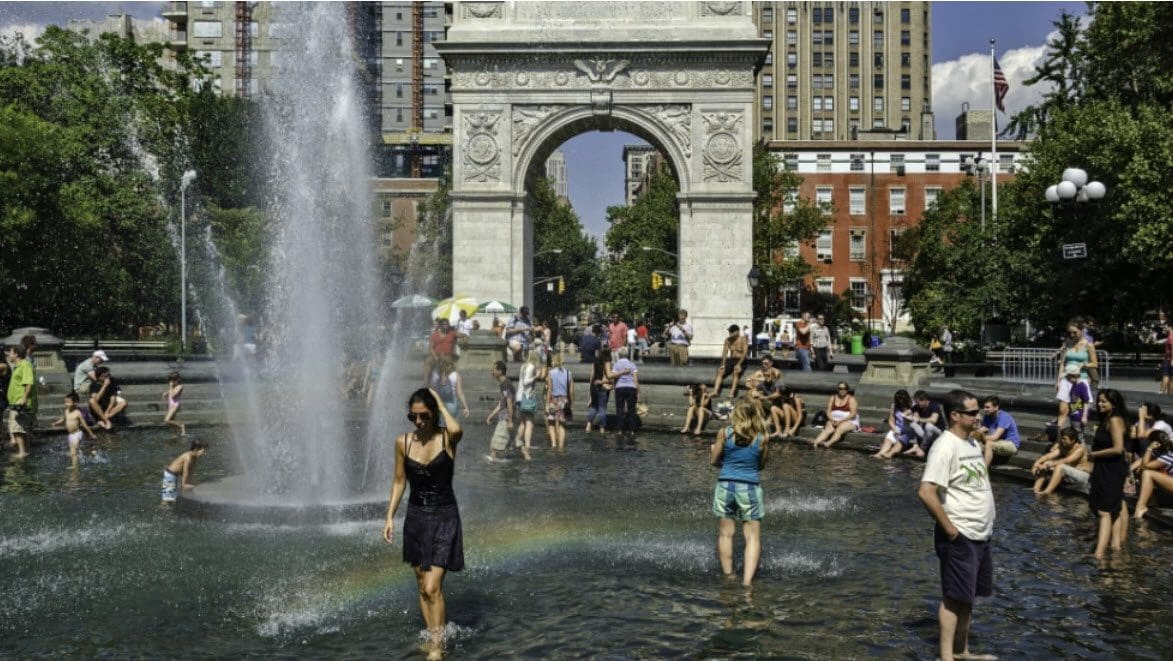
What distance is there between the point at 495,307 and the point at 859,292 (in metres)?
50.3

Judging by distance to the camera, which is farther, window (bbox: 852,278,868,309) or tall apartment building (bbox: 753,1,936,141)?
tall apartment building (bbox: 753,1,936,141)

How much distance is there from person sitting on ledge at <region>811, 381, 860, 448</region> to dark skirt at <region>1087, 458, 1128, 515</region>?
846 cm

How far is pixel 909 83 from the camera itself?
9869 cm

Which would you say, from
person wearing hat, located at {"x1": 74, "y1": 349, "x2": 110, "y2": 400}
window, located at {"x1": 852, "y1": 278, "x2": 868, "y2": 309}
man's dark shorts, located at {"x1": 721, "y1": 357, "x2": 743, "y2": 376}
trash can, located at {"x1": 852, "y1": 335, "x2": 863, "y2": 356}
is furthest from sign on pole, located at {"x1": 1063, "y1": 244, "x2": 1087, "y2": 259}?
window, located at {"x1": 852, "y1": 278, "x2": 868, "y2": 309}

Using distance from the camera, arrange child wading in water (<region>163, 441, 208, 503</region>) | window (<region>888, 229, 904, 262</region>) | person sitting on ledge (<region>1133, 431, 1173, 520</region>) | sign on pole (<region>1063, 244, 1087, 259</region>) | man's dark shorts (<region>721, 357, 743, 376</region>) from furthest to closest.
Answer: window (<region>888, 229, 904, 262</region>)
man's dark shorts (<region>721, 357, 743, 376</region>)
sign on pole (<region>1063, 244, 1087, 259</region>)
child wading in water (<region>163, 441, 208, 503</region>)
person sitting on ledge (<region>1133, 431, 1173, 520</region>)

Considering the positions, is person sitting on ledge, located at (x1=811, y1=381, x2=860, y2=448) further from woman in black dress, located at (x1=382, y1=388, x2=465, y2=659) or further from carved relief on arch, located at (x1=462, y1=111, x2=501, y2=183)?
carved relief on arch, located at (x1=462, y1=111, x2=501, y2=183)

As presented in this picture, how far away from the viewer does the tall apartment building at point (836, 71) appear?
3866 inches

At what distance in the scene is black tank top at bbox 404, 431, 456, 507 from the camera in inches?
266

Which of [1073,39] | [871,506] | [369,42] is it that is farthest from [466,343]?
[369,42]

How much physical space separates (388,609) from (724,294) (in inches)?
1142

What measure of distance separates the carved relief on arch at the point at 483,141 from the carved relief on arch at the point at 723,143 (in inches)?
281

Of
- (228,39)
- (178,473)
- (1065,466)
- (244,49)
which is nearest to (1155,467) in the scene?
(1065,466)

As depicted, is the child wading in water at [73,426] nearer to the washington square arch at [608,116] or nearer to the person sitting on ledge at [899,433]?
the person sitting on ledge at [899,433]

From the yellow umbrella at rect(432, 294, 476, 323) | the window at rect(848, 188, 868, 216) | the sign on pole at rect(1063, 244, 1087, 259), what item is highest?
the window at rect(848, 188, 868, 216)
